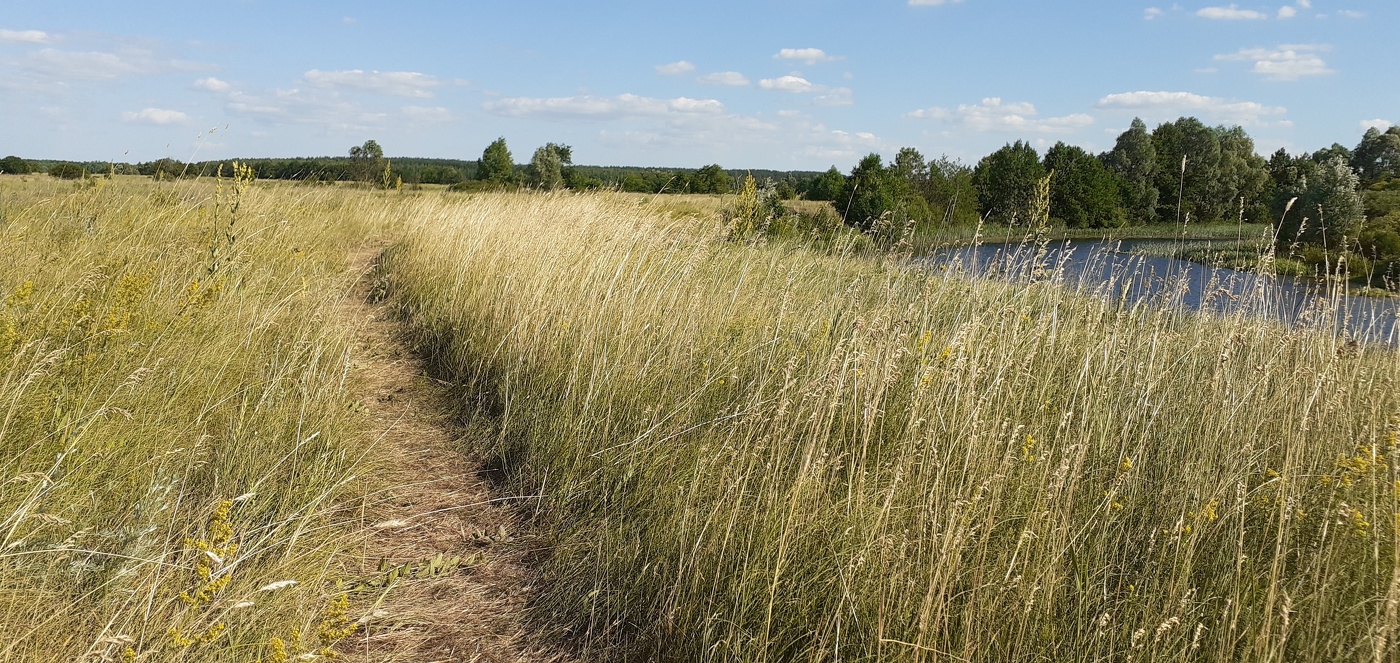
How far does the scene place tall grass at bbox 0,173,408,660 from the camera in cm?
176

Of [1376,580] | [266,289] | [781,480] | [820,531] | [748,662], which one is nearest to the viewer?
[1376,580]

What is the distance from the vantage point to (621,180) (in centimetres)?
804

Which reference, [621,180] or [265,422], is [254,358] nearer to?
[265,422]

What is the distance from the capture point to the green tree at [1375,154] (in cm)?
1798

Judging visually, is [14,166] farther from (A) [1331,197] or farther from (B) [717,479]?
(A) [1331,197]

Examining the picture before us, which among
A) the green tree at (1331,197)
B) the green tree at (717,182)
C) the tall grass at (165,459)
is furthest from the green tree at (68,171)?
the green tree at (1331,197)

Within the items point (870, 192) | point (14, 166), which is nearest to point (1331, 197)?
point (870, 192)

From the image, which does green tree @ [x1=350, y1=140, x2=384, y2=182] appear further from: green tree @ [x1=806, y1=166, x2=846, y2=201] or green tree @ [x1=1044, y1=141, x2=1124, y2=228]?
green tree @ [x1=1044, y1=141, x2=1124, y2=228]

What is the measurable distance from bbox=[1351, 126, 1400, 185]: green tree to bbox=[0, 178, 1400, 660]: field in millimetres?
17376

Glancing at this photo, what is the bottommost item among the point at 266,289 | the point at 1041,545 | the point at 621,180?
the point at 1041,545

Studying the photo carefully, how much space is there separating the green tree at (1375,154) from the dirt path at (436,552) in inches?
743

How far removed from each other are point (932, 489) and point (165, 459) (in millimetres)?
2389

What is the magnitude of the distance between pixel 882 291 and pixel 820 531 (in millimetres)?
2498

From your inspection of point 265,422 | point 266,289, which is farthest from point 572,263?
point 265,422
